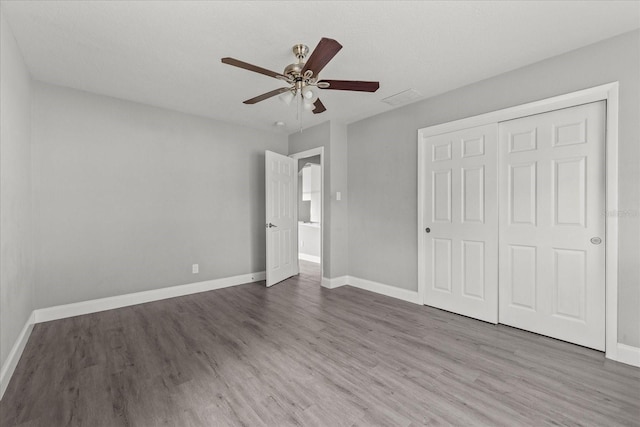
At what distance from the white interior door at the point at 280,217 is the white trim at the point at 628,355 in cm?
384

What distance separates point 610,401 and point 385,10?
2.95 meters

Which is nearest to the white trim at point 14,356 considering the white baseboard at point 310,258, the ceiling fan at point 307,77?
the ceiling fan at point 307,77

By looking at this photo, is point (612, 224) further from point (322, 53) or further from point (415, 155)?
point (322, 53)

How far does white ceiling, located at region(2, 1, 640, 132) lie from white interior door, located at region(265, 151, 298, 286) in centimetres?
156

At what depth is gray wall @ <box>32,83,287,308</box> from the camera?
317 cm

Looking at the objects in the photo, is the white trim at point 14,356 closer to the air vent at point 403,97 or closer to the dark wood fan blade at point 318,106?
the dark wood fan blade at point 318,106

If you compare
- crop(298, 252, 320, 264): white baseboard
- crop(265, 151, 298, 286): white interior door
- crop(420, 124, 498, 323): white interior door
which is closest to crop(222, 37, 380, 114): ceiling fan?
crop(420, 124, 498, 323): white interior door

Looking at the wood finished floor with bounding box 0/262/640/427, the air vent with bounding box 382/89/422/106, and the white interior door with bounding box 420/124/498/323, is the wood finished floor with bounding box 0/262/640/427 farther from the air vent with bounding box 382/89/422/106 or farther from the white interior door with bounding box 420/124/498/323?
the air vent with bounding box 382/89/422/106

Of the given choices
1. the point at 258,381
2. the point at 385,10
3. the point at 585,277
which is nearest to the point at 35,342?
the point at 258,381

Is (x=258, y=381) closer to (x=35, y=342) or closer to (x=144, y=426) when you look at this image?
(x=144, y=426)

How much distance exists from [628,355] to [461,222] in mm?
1658

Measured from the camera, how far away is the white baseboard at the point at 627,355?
221 centimetres

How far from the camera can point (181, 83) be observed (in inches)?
124

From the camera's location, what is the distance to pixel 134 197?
3703 millimetres
